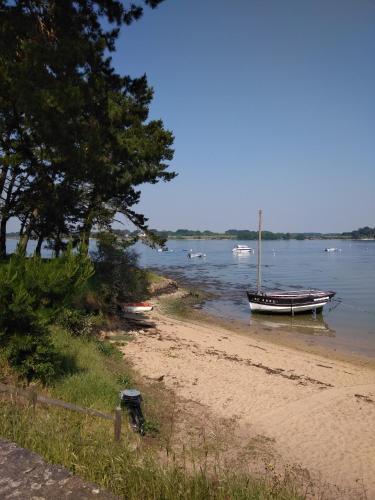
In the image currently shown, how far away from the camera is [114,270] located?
85.5 ft

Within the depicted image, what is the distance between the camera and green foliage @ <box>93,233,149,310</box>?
22875 mm

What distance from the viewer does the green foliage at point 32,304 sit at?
A: 752 centimetres

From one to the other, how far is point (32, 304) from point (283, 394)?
30.5 ft

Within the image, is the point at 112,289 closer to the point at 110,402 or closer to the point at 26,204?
the point at 26,204

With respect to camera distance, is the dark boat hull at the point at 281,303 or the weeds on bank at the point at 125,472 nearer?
the weeds on bank at the point at 125,472

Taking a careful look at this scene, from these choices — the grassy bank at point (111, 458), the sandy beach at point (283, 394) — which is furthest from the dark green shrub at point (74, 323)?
the grassy bank at point (111, 458)

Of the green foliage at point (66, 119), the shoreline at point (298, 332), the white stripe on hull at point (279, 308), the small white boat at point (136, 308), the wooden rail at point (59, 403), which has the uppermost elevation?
the green foliage at point (66, 119)

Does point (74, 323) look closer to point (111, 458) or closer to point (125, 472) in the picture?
point (111, 458)

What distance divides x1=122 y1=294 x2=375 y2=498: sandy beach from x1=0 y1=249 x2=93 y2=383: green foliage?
545cm

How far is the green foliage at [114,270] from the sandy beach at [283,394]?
3.50m

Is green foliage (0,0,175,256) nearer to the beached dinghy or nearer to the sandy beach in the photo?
the sandy beach

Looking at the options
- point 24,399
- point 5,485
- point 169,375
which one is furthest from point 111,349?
point 5,485

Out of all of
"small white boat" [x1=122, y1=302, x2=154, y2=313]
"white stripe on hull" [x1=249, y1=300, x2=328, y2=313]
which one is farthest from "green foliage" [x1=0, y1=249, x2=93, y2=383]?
"white stripe on hull" [x1=249, y1=300, x2=328, y2=313]

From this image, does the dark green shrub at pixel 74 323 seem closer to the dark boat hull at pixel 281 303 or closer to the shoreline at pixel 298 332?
the shoreline at pixel 298 332
